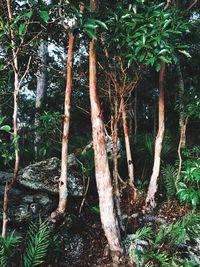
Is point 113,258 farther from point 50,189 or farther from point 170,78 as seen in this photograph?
point 170,78

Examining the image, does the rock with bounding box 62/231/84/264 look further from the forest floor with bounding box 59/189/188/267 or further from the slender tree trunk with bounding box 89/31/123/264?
the slender tree trunk with bounding box 89/31/123/264

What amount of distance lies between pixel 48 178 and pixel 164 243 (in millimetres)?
2261

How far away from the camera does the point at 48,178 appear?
16.0 ft

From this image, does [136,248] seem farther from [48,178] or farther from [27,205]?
[48,178]

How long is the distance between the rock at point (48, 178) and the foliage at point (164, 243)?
55.8 inches

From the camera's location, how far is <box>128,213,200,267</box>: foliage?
372cm

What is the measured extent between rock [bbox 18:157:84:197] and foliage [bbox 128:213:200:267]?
142 cm

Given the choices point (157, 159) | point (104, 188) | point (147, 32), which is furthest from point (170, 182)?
point (147, 32)

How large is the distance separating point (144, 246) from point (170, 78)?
691 centimetres

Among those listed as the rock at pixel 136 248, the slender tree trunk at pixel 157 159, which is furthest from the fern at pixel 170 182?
the rock at pixel 136 248

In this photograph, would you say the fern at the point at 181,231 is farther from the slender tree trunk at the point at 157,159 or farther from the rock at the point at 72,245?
the rock at the point at 72,245

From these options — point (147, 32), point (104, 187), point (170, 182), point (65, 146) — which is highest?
point (147, 32)

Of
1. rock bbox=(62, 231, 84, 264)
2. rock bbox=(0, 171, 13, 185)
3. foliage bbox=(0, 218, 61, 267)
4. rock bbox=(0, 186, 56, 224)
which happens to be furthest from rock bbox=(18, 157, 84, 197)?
foliage bbox=(0, 218, 61, 267)

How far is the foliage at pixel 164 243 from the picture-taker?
372 centimetres
